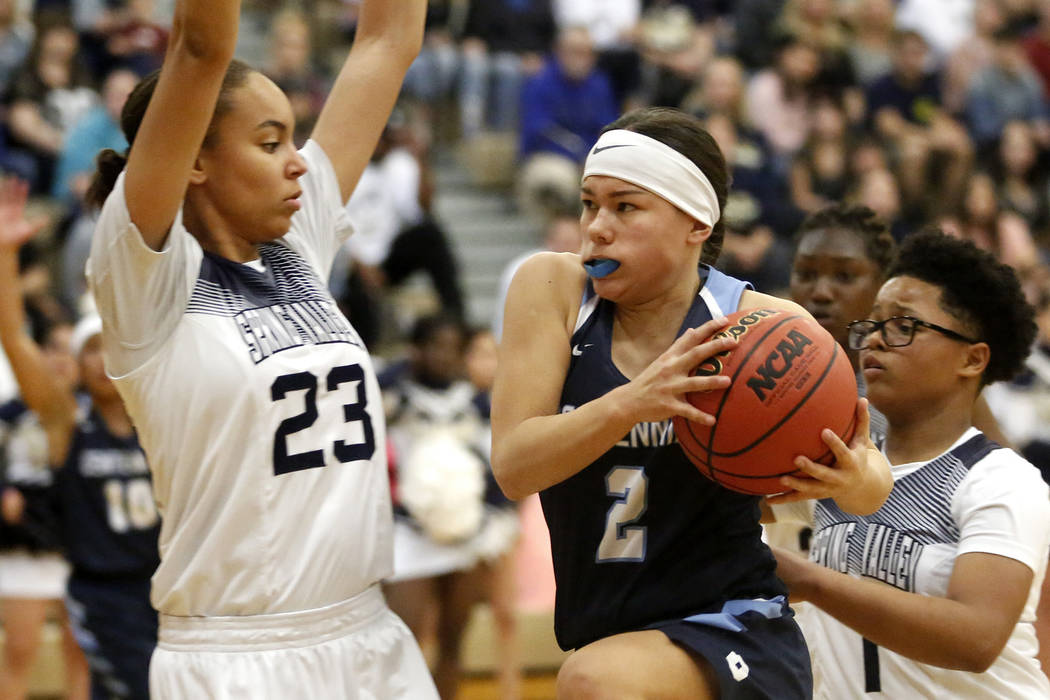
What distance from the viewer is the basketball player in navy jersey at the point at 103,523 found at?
484 cm

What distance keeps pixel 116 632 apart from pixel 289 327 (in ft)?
8.26

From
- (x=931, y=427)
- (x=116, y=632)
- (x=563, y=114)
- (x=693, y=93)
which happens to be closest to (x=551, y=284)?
(x=931, y=427)

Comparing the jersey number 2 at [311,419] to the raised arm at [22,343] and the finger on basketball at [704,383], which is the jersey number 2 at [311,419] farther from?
the raised arm at [22,343]

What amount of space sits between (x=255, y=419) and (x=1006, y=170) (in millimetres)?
9264

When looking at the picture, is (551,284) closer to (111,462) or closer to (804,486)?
(804,486)

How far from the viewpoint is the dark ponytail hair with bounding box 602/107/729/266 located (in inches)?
101

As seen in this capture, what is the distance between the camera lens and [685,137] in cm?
257

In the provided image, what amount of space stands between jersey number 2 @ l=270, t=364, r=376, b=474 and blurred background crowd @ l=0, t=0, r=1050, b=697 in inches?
133

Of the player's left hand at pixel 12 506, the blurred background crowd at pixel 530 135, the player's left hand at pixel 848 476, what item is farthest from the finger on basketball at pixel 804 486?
the player's left hand at pixel 12 506

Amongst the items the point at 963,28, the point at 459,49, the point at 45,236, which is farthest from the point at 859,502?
the point at 963,28

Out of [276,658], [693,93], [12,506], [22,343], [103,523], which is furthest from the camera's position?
[693,93]

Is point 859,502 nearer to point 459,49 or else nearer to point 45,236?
point 45,236

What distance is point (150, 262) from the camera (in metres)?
2.59

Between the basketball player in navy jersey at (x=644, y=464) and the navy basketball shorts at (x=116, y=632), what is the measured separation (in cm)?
265
